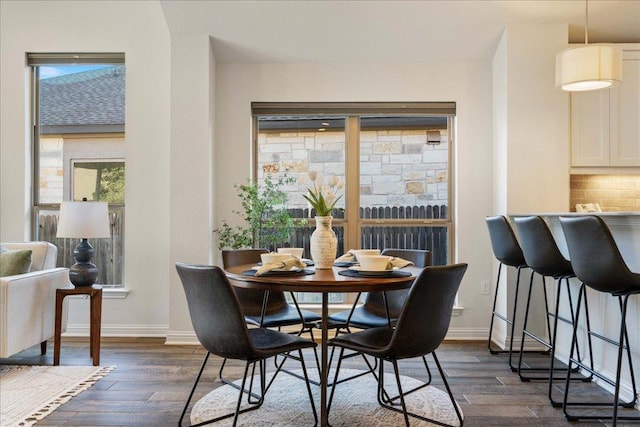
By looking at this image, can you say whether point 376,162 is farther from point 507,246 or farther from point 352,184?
point 507,246

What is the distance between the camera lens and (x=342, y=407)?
2.72 metres

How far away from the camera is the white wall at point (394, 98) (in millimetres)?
4359

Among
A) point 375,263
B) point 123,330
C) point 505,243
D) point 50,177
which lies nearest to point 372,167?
point 505,243

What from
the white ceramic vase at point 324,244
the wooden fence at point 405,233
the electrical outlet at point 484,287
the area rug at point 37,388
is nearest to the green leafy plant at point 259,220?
the wooden fence at point 405,233

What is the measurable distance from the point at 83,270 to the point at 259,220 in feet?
4.74

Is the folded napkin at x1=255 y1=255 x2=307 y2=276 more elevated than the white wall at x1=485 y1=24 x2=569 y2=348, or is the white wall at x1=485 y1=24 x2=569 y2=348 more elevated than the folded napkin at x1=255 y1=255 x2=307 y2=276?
the white wall at x1=485 y1=24 x2=569 y2=348

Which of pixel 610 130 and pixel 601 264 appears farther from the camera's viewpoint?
pixel 610 130

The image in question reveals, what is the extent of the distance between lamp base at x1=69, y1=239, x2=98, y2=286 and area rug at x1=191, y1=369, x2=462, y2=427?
1.35 m

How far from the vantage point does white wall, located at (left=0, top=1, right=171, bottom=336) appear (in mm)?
4352

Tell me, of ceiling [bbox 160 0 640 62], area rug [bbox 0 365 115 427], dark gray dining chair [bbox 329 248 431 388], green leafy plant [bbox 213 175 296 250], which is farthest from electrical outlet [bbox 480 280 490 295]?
area rug [bbox 0 365 115 427]

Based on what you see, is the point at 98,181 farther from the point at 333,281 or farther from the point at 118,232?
the point at 333,281

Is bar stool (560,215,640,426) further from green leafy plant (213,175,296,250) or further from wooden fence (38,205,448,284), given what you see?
green leafy plant (213,175,296,250)

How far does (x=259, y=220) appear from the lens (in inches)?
170

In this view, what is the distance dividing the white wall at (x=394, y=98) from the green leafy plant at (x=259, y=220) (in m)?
0.16
